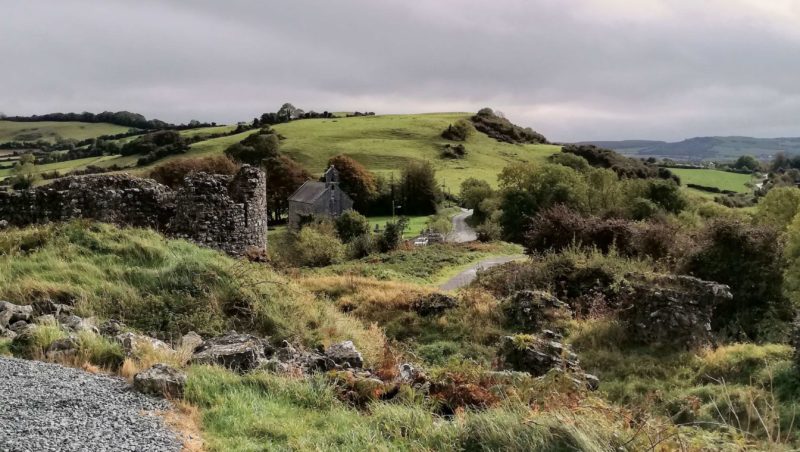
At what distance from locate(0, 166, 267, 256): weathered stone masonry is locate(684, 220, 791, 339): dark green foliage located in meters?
13.0

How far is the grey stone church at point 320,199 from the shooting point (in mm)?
68938

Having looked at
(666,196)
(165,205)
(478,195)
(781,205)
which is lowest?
(478,195)

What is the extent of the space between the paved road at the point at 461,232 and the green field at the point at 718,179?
4009 centimetres

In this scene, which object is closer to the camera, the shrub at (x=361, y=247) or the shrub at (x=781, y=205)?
the shrub at (x=781, y=205)

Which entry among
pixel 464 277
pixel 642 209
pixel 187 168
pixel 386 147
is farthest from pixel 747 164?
pixel 464 277

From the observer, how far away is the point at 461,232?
66250 millimetres

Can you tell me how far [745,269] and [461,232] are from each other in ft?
160

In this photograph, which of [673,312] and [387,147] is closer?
[673,312]

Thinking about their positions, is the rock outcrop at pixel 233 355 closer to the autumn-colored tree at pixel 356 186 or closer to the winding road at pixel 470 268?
the winding road at pixel 470 268

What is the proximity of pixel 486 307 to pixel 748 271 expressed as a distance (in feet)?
26.9

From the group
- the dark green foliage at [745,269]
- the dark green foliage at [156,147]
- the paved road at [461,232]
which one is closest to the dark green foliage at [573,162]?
the paved road at [461,232]

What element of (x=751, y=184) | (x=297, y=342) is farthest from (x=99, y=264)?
(x=751, y=184)

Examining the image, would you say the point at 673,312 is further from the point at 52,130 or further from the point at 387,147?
the point at 52,130

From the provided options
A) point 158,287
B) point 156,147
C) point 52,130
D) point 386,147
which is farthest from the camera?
point 52,130
